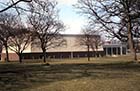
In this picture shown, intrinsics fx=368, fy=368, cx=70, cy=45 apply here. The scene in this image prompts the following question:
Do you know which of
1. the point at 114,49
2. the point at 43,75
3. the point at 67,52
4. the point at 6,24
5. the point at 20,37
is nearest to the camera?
the point at 43,75

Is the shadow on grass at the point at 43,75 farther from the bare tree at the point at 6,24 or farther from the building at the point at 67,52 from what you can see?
the building at the point at 67,52

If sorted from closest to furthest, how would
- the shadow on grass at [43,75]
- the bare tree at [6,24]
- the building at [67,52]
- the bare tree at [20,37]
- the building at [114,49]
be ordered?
the shadow on grass at [43,75] < the bare tree at [6,24] < the bare tree at [20,37] < the building at [67,52] < the building at [114,49]

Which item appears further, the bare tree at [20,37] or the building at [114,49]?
the building at [114,49]

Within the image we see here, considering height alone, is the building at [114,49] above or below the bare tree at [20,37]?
below

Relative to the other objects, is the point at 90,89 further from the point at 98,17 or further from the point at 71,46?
the point at 71,46

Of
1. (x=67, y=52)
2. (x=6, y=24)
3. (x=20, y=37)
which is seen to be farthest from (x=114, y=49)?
(x=6, y=24)

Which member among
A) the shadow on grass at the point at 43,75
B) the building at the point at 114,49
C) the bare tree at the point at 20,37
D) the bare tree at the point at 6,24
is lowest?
the building at the point at 114,49

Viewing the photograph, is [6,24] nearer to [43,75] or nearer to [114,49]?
[43,75]

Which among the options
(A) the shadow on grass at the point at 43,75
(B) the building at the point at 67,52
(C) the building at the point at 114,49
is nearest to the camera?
(A) the shadow on grass at the point at 43,75

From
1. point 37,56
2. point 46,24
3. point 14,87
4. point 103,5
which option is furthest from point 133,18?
point 37,56

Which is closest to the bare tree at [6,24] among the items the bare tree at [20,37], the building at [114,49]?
the bare tree at [20,37]

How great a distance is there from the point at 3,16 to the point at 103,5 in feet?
98.3

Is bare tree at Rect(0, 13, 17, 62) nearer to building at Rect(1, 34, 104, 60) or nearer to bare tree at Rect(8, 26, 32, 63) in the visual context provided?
bare tree at Rect(8, 26, 32, 63)

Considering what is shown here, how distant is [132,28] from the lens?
45938mm
